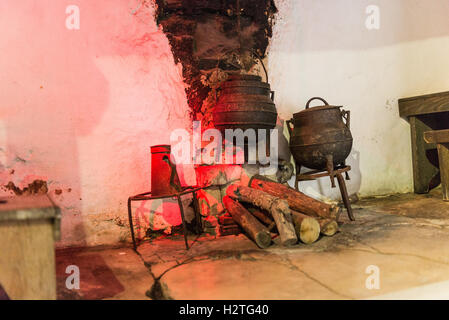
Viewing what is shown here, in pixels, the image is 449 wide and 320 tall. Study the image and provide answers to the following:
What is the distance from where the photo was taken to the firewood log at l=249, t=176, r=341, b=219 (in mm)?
3566

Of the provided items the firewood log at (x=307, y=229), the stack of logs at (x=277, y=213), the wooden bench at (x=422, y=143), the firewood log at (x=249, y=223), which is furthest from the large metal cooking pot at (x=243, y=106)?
the wooden bench at (x=422, y=143)

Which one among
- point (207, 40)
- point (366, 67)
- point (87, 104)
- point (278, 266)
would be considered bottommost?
point (278, 266)

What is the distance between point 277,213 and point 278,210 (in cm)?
3

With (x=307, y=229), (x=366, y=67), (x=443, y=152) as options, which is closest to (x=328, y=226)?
(x=307, y=229)

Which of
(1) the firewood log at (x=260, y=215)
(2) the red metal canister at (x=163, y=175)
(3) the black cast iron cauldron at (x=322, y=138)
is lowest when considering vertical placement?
(1) the firewood log at (x=260, y=215)

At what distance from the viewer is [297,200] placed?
3.78m

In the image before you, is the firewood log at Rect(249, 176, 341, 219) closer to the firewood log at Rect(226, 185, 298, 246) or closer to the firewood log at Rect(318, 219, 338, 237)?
the firewood log at Rect(318, 219, 338, 237)

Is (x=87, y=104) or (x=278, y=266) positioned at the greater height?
(x=87, y=104)

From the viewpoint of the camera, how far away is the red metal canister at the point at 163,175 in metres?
3.44

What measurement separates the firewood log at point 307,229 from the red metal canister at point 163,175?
3.96ft

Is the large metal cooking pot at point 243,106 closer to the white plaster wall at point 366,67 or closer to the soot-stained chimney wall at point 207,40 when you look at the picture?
the soot-stained chimney wall at point 207,40

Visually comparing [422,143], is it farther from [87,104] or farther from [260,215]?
[87,104]

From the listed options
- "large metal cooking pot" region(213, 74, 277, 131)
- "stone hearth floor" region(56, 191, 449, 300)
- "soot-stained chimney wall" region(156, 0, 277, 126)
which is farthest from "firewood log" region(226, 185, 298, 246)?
"soot-stained chimney wall" region(156, 0, 277, 126)
